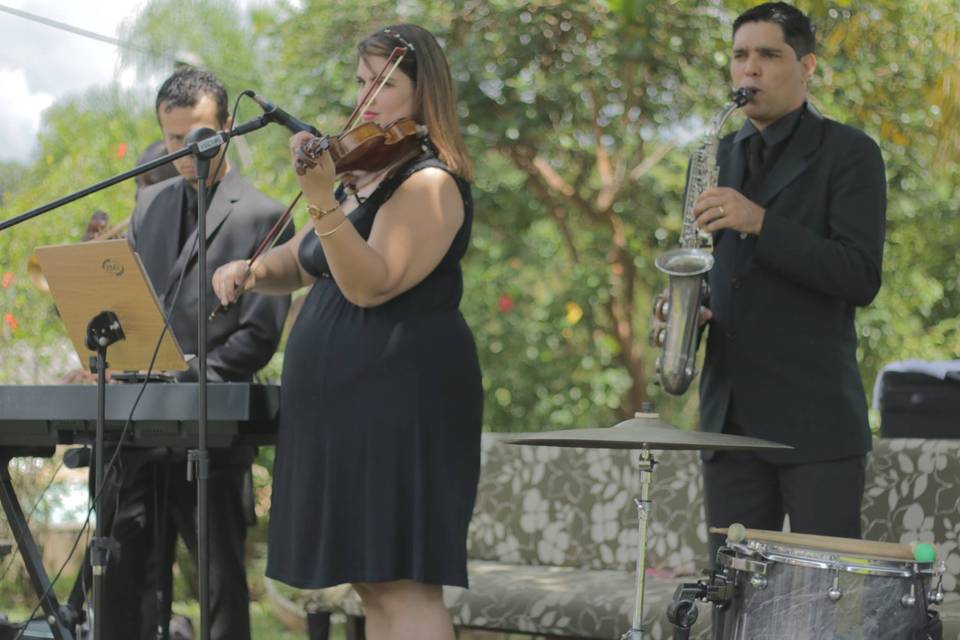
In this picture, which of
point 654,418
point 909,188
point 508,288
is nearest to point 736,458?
point 654,418

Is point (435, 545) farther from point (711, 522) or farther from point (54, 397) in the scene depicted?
point (54, 397)

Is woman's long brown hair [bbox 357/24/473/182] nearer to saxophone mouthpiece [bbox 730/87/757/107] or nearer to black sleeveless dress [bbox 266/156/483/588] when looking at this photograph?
black sleeveless dress [bbox 266/156/483/588]

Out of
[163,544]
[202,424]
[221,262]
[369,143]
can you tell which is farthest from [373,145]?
[163,544]

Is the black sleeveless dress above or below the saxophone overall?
below

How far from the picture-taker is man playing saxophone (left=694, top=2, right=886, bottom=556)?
9.04ft

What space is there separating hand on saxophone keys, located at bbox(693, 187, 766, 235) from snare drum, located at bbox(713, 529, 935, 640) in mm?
687

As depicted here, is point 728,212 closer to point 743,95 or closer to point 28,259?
point 743,95

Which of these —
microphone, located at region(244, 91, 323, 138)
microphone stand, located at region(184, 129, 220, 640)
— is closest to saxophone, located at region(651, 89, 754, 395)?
microphone, located at region(244, 91, 323, 138)

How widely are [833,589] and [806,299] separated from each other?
738 mm

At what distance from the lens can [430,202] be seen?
2.75 metres

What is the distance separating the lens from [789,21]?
293 centimetres

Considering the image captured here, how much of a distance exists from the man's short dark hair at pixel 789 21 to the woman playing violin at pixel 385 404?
742mm

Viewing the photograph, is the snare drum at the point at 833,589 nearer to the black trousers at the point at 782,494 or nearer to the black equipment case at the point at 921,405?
the black trousers at the point at 782,494

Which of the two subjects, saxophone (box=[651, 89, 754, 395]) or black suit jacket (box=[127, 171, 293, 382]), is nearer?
saxophone (box=[651, 89, 754, 395])
